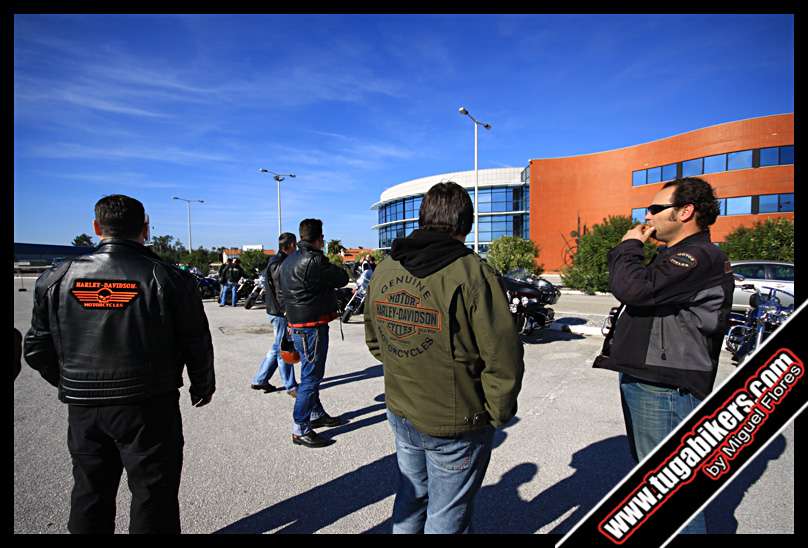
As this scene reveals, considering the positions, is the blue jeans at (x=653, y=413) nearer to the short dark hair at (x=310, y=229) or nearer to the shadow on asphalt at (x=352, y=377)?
the short dark hair at (x=310, y=229)

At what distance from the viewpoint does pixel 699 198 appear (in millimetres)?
2033

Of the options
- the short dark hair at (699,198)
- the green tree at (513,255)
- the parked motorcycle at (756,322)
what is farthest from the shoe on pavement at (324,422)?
the green tree at (513,255)

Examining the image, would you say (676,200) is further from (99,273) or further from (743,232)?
(743,232)

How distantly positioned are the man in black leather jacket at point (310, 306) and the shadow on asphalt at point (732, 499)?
288 centimetres

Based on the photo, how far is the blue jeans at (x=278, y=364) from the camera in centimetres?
487

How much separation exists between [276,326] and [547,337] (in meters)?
5.84

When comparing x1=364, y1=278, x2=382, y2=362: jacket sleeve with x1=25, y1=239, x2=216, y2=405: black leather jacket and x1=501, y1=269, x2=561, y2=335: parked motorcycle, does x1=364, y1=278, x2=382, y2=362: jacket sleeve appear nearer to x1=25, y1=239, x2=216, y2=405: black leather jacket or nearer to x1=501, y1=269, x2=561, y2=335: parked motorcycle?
x1=25, y1=239, x2=216, y2=405: black leather jacket

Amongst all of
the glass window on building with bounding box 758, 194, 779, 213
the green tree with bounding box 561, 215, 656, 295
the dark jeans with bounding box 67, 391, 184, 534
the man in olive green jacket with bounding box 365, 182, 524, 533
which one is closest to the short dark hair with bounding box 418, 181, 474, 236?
the man in olive green jacket with bounding box 365, 182, 524, 533

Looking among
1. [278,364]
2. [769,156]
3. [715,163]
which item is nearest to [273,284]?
[278,364]

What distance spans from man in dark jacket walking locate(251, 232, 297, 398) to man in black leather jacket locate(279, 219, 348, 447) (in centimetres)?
92

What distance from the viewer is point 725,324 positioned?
1952 mm

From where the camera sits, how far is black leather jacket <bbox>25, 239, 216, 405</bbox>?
6.29ft

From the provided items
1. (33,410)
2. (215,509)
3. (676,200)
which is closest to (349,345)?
(33,410)

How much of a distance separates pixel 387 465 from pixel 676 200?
2.75 m
